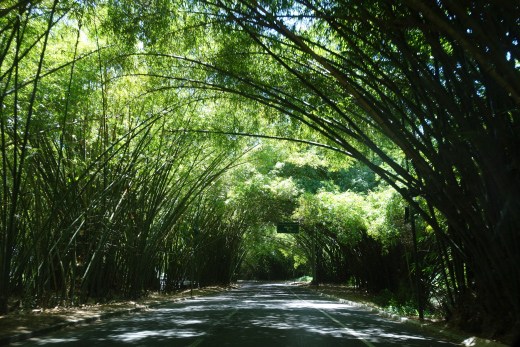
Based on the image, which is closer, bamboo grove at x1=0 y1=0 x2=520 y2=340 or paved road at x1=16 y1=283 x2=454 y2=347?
bamboo grove at x1=0 y1=0 x2=520 y2=340

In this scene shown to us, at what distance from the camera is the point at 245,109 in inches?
380

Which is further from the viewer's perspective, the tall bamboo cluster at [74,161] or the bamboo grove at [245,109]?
the tall bamboo cluster at [74,161]

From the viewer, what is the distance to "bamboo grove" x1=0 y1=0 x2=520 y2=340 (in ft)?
17.0

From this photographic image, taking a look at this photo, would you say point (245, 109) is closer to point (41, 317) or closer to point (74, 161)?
point (74, 161)

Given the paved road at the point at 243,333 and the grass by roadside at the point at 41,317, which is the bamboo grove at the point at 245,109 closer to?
the grass by roadside at the point at 41,317

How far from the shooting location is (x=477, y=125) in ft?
17.2

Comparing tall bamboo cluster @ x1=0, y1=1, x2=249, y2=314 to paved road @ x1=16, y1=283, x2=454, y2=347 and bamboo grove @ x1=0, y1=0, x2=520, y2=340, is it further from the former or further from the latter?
paved road @ x1=16, y1=283, x2=454, y2=347

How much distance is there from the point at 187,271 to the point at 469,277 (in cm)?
1704

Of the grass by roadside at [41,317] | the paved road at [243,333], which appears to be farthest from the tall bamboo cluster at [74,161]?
the paved road at [243,333]

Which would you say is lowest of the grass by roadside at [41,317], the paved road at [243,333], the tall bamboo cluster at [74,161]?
the paved road at [243,333]

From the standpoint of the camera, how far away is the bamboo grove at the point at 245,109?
5.18 meters

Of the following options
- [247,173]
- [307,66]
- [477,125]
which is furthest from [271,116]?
[247,173]

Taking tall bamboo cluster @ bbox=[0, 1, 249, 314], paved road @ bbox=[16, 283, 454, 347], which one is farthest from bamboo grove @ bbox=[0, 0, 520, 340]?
paved road @ bbox=[16, 283, 454, 347]

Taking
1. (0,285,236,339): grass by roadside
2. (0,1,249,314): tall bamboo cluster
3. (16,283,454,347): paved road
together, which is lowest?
(16,283,454,347): paved road
